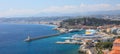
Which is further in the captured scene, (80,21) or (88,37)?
(80,21)

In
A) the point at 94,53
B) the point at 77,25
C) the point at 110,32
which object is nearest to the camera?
the point at 94,53

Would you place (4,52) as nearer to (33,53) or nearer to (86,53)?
(33,53)

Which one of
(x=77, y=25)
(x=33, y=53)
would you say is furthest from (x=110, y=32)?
(x=33, y=53)

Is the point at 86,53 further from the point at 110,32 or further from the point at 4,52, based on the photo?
the point at 110,32

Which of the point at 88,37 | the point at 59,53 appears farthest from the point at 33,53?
the point at 88,37

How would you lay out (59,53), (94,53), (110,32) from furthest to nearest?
(110,32) < (59,53) < (94,53)

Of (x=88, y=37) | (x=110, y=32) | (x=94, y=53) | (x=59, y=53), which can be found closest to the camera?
(x=94, y=53)

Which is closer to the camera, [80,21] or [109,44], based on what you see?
[109,44]

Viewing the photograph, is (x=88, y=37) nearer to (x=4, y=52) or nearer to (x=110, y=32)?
(x=110, y=32)

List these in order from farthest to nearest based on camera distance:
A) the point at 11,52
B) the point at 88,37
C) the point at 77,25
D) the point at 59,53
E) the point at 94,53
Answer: the point at 77,25, the point at 88,37, the point at 11,52, the point at 59,53, the point at 94,53
